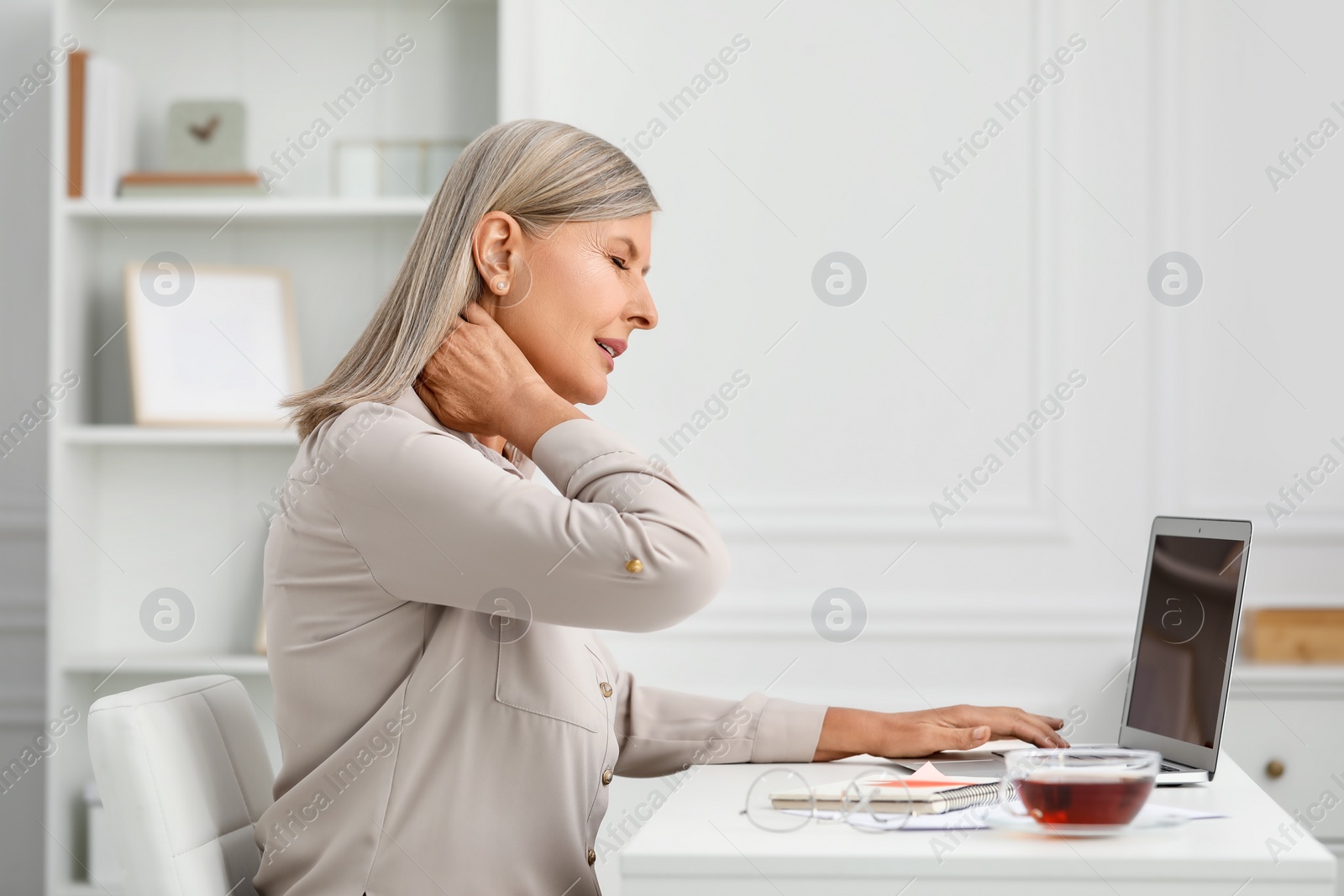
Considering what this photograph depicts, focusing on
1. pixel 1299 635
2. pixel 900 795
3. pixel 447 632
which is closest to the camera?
pixel 900 795

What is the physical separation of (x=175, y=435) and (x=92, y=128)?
601 mm

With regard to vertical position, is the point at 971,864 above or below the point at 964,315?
below

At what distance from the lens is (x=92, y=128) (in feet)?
7.07

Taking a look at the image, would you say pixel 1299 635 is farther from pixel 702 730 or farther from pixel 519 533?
pixel 519 533

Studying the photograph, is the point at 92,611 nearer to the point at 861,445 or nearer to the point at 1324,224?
the point at 861,445

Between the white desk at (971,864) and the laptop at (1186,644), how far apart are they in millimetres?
255

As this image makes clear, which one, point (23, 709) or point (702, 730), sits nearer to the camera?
point (702, 730)

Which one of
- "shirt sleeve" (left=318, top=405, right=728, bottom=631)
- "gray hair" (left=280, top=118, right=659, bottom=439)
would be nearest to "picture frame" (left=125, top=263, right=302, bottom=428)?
"gray hair" (left=280, top=118, right=659, bottom=439)

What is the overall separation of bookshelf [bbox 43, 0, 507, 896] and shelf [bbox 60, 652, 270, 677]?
78 millimetres

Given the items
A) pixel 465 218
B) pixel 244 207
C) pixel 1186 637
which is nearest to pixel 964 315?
pixel 1186 637

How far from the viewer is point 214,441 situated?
214cm

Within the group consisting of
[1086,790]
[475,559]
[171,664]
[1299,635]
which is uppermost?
[475,559]

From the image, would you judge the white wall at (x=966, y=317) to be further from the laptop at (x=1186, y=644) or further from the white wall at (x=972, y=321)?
the laptop at (x=1186, y=644)

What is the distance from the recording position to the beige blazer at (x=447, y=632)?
966 mm
